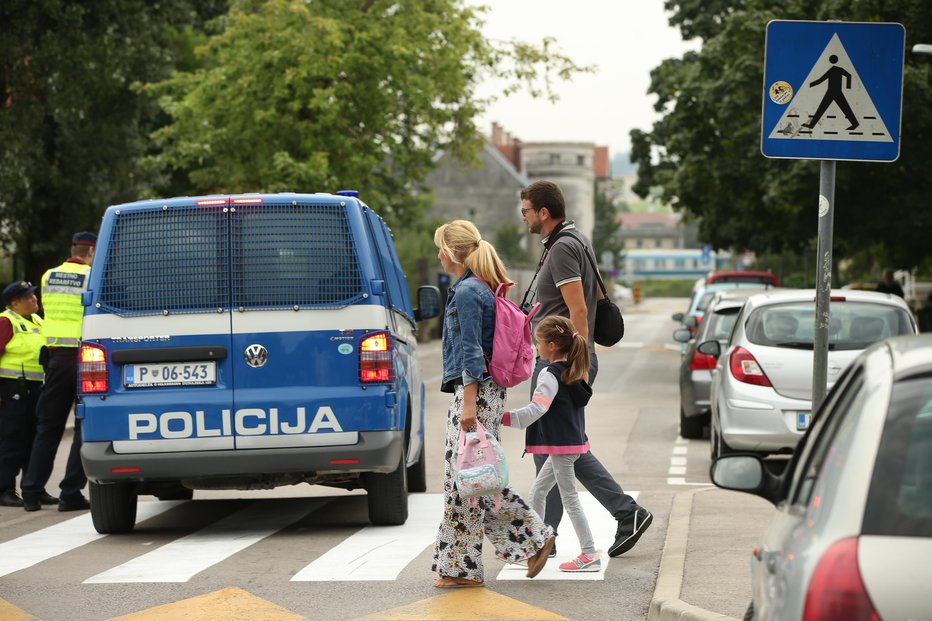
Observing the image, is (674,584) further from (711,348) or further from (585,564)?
(711,348)

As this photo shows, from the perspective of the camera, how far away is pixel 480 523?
7.32 metres

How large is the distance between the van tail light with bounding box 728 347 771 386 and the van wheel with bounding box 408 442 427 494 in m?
2.83

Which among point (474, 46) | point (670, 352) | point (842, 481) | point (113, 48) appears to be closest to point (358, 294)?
point (842, 481)

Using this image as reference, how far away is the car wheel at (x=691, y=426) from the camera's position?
16562 millimetres

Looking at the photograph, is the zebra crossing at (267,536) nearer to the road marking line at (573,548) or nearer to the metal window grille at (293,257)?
the road marking line at (573,548)

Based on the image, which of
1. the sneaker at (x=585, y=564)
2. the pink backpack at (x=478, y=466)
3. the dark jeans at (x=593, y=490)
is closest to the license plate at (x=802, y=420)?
the dark jeans at (x=593, y=490)

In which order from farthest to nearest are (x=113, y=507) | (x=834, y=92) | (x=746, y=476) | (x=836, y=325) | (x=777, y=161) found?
(x=777, y=161) → (x=836, y=325) → (x=113, y=507) → (x=834, y=92) → (x=746, y=476)

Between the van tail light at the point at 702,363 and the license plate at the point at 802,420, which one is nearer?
the license plate at the point at 802,420

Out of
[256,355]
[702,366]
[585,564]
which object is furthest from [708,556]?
[702,366]

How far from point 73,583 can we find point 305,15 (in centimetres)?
2200

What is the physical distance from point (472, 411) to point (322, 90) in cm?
2250

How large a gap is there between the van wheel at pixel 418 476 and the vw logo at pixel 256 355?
2.55 meters

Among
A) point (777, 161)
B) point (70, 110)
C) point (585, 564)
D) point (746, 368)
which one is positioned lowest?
point (585, 564)

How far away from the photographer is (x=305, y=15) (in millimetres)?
28812
